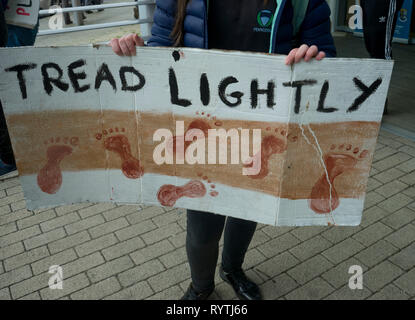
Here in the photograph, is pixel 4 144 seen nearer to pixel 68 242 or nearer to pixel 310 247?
pixel 68 242

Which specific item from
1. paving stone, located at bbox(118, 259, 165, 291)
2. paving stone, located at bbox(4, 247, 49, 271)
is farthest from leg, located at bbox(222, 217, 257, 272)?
paving stone, located at bbox(4, 247, 49, 271)

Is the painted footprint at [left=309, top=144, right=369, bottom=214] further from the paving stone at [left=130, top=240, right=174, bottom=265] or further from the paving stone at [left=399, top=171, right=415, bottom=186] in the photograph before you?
the paving stone at [left=399, top=171, right=415, bottom=186]

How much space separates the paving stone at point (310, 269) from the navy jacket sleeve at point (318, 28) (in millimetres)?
1437

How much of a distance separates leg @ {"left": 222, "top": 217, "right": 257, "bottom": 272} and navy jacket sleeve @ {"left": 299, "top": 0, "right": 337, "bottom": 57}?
980mm

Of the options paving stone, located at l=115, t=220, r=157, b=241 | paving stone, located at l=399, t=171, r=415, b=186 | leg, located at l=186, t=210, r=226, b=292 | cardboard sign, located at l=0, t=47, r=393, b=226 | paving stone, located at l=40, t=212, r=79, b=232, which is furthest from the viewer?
paving stone, located at l=399, t=171, r=415, b=186

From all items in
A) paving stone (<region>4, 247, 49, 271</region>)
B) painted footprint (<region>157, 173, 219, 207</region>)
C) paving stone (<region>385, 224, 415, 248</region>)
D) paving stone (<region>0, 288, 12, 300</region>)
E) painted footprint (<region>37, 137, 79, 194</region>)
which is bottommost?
paving stone (<region>0, 288, 12, 300</region>)

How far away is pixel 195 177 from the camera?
1.84 metres

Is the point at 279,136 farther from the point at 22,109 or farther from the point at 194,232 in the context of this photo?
the point at 22,109

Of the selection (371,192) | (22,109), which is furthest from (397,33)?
(22,109)

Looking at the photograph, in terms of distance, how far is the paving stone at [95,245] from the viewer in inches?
111

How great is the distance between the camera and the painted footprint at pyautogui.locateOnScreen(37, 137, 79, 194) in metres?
1.82

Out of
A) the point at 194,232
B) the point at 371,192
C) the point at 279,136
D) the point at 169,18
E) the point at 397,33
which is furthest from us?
the point at 397,33
